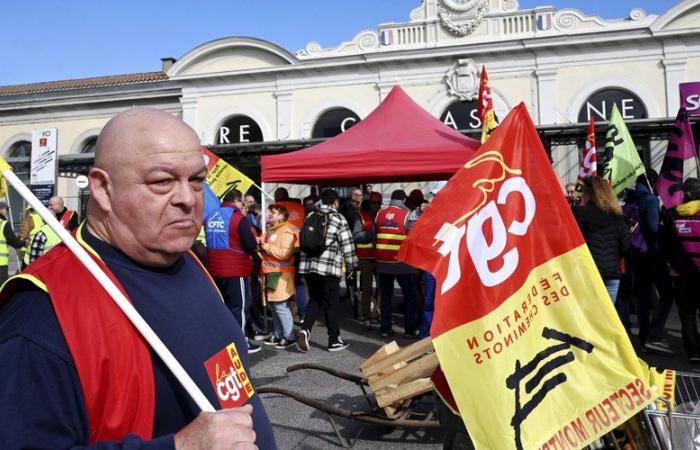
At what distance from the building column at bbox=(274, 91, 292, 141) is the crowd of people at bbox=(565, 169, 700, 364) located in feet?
46.5

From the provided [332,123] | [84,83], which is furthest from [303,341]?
[84,83]

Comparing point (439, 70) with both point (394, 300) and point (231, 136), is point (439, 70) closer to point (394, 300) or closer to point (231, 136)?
point (231, 136)

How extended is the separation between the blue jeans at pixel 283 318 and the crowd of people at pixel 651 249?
11.9 feet

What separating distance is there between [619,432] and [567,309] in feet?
3.28

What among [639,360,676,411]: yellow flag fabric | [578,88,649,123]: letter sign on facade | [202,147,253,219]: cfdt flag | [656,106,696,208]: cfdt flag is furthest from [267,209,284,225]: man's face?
[578,88,649,123]: letter sign on facade

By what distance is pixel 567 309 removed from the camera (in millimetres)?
2148

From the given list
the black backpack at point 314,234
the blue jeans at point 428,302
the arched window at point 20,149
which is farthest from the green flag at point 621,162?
the arched window at point 20,149

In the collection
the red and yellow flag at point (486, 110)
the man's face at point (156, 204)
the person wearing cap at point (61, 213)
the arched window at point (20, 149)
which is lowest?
the man's face at point (156, 204)

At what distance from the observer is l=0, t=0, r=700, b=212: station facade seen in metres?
16.6

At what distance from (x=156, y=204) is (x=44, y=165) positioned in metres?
7.87

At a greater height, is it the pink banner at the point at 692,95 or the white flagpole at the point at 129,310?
the pink banner at the point at 692,95

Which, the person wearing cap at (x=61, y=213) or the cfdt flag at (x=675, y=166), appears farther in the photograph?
the person wearing cap at (x=61, y=213)

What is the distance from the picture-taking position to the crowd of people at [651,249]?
18.5 feet

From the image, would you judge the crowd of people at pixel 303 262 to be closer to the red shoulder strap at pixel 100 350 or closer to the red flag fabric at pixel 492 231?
the red flag fabric at pixel 492 231
